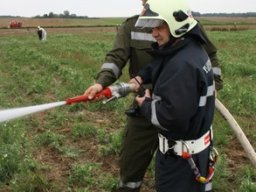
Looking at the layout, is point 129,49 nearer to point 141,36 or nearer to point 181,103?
point 141,36

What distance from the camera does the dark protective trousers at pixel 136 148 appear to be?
4.81 metres

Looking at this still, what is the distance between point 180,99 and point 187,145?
1.63 ft

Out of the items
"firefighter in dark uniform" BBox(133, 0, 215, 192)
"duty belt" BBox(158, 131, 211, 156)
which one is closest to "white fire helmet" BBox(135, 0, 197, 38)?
"firefighter in dark uniform" BBox(133, 0, 215, 192)

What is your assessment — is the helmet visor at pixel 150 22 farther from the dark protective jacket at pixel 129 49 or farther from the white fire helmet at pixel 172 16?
the dark protective jacket at pixel 129 49

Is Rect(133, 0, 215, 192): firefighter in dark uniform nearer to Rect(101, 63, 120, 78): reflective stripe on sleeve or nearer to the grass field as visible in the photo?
Rect(101, 63, 120, 78): reflective stripe on sleeve

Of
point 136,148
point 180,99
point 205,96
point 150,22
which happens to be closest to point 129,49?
point 136,148

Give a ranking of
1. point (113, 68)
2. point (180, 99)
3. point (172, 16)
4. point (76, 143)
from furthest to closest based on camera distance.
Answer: point (76, 143)
point (113, 68)
point (172, 16)
point (180, 99)

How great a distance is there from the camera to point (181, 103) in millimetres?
3428

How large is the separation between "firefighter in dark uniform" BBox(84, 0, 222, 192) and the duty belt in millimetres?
737

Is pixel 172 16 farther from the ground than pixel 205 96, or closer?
farther from the ground

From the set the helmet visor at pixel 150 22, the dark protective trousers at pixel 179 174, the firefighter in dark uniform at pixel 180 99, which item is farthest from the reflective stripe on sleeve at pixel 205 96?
the helmet visor at pixel 150 22

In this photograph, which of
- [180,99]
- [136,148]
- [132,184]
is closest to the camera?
[180,99]

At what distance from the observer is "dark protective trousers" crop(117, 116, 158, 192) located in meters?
4.81

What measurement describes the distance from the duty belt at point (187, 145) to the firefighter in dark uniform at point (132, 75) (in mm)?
737
